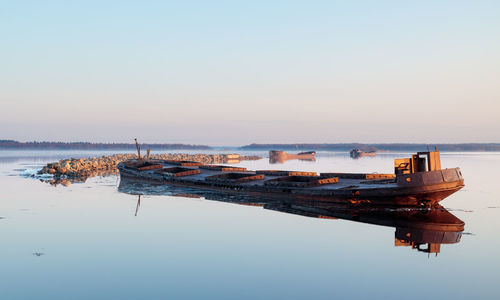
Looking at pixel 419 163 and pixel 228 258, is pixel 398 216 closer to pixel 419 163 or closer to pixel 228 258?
pixel 419 163

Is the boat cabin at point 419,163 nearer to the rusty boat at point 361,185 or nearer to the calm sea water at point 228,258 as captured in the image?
the rusty boat at point 361,185

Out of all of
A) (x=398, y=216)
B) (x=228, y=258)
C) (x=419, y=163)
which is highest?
(x=419, y=163)

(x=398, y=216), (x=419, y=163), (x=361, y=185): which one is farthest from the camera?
(x=361, y=185)

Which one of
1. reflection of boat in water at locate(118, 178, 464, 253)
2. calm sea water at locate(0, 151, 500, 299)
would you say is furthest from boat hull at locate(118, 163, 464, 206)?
calm sea water at locate(0, 151, 500, 299)

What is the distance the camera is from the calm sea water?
1127 centimetres

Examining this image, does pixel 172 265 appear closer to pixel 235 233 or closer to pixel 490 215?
pixel 235 233

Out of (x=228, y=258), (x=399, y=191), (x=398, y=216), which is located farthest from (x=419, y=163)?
(x=228, y=258)

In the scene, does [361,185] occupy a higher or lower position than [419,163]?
lower

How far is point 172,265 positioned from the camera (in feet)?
44.0

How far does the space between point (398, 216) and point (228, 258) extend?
1239 centimetres

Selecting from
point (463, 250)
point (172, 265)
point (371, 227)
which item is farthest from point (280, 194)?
point (172, 265)

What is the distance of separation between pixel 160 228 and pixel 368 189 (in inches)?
495

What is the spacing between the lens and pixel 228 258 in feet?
47.1

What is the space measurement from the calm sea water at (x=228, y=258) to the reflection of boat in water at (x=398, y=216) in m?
0.65
